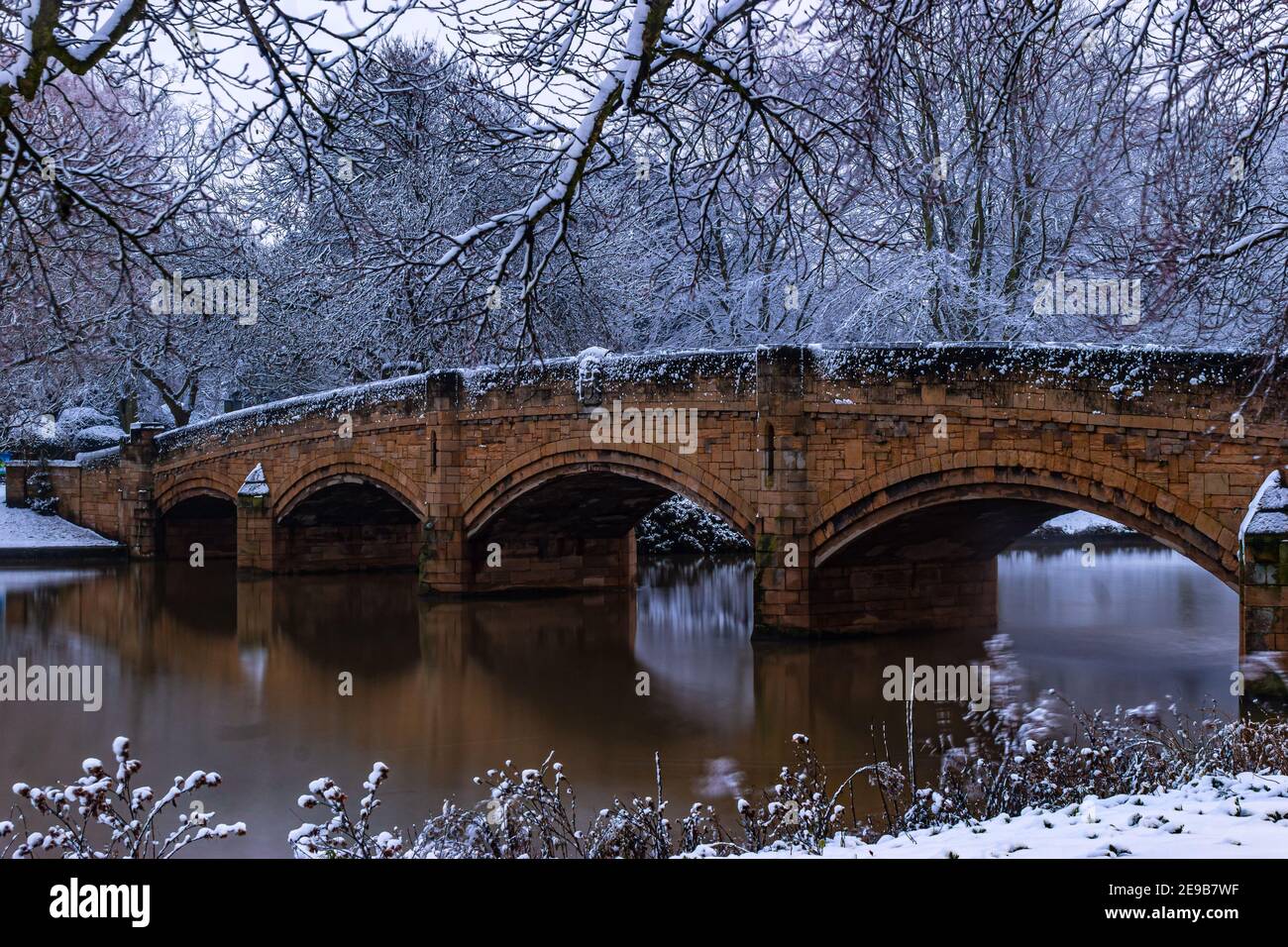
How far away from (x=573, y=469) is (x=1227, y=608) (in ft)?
26.6

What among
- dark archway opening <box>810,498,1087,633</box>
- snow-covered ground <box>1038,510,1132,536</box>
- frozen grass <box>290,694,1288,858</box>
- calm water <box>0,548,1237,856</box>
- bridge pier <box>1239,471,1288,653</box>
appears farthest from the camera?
snow-covered ground <box>1038,510,1132,536</box>

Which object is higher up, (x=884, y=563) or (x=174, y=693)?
(x=884, y=563)

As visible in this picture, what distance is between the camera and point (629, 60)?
4.69 m

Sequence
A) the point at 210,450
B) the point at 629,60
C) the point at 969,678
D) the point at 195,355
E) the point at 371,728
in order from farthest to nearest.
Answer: the point at 195,355 → the point at 210,450 → the point at 969,678 → the point at 371,728 → the point at 629,60

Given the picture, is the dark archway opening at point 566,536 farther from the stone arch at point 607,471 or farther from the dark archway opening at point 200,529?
the dark archway opening at point 200,529

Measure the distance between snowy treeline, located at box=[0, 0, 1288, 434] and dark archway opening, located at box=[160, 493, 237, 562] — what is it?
298 cm

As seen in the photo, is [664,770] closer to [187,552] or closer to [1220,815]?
[1220,815]

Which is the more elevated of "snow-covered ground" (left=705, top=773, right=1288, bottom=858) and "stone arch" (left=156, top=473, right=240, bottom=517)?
"stone arch" (left=156, top=473, right=240, bottom=517)

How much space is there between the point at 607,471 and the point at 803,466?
9.30ft

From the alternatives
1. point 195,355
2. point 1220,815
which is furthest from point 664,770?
point 195,355

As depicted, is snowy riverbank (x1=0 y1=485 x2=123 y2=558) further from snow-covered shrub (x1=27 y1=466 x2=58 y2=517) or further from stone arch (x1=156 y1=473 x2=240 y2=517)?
stone arch (x1=156 y1=473 x2=240 y2=517)

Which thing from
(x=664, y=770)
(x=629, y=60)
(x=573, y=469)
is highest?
(x=629, y=60)

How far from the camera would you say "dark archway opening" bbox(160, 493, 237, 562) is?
22.7m

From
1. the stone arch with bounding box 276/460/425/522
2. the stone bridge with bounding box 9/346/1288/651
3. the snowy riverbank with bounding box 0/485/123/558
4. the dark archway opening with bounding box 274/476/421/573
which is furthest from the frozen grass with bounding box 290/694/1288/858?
the snowy riverbank with bounding box 0/485/123/558
